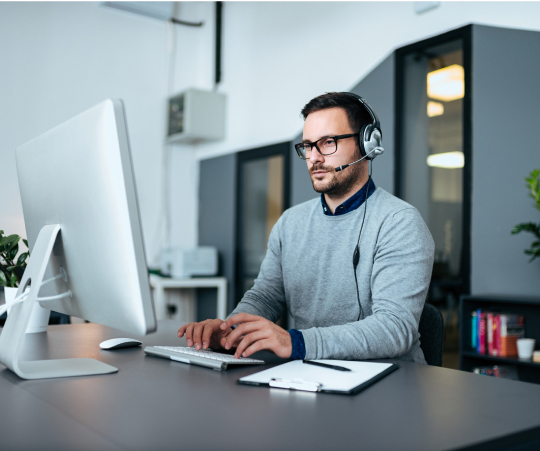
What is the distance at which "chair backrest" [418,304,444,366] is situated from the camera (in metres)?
1.36

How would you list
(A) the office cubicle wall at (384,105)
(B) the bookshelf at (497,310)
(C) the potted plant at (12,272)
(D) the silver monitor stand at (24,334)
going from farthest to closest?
(A) the office cubicle wall at (384,105) < (B) the bookshelf at (497,310) < (C) the potted plant at (12,272) < (D) the silver monitor stand at (24,334)

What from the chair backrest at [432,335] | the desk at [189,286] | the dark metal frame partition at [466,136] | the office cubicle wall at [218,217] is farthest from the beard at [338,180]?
the office cubicle wall at [218,217]

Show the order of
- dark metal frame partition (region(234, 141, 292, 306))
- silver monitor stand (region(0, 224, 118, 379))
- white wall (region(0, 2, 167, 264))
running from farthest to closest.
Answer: dark metal frame partition (region(234, 141, 292, 306)) → white wall (region(0, 2, 167, 264)) → silver monitor stand (region(0, 224, 118, 379))

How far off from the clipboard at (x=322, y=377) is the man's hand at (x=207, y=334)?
0.67 ft

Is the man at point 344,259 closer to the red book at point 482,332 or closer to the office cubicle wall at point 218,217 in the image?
the red book at point 482,332

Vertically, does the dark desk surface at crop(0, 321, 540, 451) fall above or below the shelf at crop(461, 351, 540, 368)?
above

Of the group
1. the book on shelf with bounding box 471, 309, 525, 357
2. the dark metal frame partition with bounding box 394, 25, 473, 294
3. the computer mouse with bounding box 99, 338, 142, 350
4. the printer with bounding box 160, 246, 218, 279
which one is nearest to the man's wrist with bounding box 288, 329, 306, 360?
the computer mouse with bounding box 99, 338, 142, 350

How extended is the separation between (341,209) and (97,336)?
32.2 inches

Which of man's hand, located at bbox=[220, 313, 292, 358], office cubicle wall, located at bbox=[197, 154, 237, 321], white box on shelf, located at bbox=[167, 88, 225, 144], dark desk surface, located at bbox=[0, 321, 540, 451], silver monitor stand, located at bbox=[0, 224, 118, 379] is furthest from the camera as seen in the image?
office cubicle wall, located at bbox=[197, 154, 237, 321]

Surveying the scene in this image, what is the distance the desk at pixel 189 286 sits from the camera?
13.5 feet

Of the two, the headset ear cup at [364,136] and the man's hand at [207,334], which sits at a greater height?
the headset ear cup at [364,136]

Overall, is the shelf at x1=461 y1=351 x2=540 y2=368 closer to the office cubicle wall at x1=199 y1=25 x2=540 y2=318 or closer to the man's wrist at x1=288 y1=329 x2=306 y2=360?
the office cubicle wall at x1=199 y1=25 x2=540 y2=318

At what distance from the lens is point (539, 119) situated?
259 cm

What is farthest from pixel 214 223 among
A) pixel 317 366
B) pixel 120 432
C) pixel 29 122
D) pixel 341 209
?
pixel 120 432
